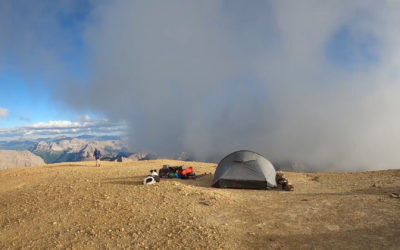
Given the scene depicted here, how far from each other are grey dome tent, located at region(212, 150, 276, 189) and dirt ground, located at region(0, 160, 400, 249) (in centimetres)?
90

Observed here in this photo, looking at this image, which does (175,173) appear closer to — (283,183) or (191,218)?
(283,183)

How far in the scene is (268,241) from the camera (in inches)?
414

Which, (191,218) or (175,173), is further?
(175,173)

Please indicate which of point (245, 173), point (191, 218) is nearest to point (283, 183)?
point (245, 173)

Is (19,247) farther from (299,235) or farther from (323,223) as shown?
(323,223)

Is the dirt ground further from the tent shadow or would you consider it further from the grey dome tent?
the tent shadow

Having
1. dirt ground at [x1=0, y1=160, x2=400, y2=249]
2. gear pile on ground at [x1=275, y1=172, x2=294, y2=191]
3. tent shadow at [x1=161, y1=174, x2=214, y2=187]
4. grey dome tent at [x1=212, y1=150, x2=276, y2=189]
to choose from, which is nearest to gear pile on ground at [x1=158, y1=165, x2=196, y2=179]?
tent shadow at [x1=161, y1=174, x2=214, y2=187]

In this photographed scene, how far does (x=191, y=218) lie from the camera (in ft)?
41.9

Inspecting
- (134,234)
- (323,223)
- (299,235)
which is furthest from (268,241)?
(134,234)

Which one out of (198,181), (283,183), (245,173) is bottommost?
(198,181)

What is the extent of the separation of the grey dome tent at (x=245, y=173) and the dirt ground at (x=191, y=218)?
90 cm

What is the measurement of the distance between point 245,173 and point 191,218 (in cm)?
817

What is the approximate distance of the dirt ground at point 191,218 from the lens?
10484 mm

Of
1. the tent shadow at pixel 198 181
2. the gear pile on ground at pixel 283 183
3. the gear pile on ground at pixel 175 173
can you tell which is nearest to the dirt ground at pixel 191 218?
the gear pile on ground at pixel 283 183
